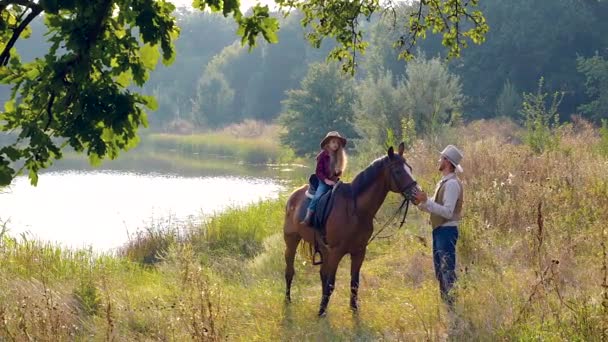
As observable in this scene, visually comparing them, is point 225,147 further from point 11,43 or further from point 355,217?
point 11,43

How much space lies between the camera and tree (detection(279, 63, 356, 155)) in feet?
122

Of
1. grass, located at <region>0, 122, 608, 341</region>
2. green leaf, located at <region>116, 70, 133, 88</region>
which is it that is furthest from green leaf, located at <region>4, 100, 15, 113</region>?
grass, located at <region>0, 122, 608, 341</region>

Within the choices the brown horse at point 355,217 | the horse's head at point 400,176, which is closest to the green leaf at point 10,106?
the horse's head at point 400,176

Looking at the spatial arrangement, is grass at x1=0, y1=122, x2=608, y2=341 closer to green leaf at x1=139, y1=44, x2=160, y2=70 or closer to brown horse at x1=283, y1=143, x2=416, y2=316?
brown horse at x1=283, y1=143, x2=416, y2=316

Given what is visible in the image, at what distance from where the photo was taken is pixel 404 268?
9.26 m

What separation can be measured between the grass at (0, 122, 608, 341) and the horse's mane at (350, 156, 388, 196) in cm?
131

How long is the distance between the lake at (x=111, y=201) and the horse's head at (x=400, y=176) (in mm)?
8912

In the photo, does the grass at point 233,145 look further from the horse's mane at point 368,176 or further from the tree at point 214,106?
the horse's mane at point 368,176

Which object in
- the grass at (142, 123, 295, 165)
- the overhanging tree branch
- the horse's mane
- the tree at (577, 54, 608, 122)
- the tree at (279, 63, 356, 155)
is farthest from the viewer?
the grass at (142, 123, 295, 165)

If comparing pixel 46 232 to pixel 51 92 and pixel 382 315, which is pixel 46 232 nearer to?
pixel 382 315

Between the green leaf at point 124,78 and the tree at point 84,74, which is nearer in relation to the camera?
the tree at point 84,74

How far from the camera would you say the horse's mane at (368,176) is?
7225mm

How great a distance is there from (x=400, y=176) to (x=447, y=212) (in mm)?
→ 630

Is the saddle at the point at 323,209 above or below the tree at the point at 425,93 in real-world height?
below
